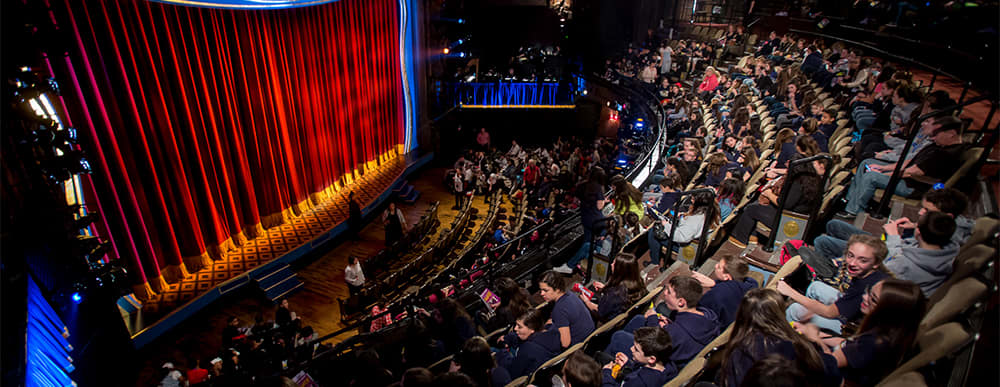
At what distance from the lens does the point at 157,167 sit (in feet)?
22.1

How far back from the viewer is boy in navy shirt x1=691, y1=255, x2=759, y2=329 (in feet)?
10.4

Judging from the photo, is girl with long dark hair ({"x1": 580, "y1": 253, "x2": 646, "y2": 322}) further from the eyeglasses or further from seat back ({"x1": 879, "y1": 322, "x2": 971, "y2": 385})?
seat back ({"x1": 879, "y1": 322, "x2": 971, "y2": 385})

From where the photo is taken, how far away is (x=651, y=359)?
278cm

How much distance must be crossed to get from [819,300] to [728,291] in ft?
1.88

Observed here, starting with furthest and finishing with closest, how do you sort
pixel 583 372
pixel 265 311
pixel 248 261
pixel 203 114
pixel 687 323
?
pixel 248 261 < pixel 203 114 < pixel 265 311 < pixel 687 323 < pixel 583 372

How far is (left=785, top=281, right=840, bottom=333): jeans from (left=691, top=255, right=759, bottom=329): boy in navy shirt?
11.1 inches

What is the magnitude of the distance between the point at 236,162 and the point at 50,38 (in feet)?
13.6

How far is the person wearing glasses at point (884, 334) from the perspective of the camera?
7.18ft

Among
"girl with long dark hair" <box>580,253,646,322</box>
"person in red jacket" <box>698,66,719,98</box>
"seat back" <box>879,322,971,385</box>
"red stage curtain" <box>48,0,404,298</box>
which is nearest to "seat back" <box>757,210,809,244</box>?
"girl with long dark hair" <box>580,253,646,322</box>

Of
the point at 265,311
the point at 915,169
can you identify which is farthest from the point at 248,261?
the point at 915,169

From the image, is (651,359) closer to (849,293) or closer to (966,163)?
(849,293)

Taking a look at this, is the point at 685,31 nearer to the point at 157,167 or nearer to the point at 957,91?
the point at 957,91

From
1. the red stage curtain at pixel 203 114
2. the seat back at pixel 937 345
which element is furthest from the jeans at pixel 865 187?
the red stage curtain at pixel 203 114

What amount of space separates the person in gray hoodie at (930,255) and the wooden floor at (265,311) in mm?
6109
